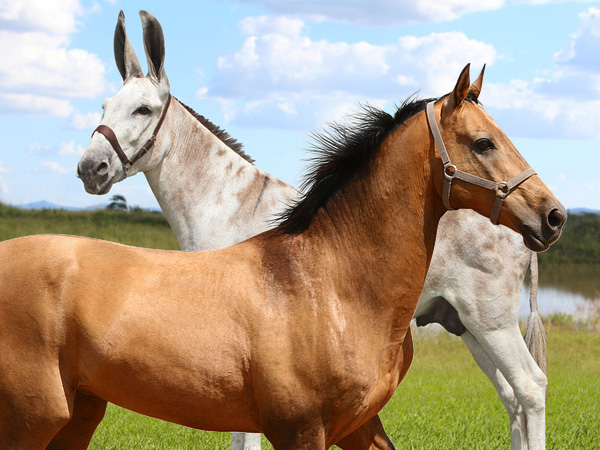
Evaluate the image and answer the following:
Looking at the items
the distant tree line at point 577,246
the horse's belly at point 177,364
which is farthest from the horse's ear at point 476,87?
the distant tree line at point 577,246

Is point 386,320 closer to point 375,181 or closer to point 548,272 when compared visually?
point 375,181

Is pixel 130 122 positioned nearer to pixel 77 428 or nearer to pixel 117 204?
pixel 77 428

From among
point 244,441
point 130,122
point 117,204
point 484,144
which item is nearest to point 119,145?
point 130,122

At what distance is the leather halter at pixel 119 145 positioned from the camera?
4.65 m

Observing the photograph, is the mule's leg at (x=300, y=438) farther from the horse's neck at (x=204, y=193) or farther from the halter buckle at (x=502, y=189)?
the horse's neck at (x=204, y=193)

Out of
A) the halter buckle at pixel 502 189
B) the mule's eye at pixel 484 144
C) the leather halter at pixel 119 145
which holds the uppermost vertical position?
the mule's eye at pixel 484 144

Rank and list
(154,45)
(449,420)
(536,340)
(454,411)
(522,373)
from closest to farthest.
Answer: (154,45)
(522,373)
(536,340)
(449,420)
(454,411)

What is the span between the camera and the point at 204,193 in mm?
5141

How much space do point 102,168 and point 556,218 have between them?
120 inches

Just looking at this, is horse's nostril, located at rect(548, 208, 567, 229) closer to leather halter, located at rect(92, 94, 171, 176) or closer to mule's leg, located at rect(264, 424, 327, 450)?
mule's leg, located at rect(264, 424, 327, 450)

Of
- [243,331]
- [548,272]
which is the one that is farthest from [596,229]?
[243,331]

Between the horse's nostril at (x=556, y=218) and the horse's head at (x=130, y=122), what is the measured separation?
2977 mm

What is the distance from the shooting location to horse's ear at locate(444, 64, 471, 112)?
3.01 meters

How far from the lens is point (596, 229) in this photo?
42469mm
